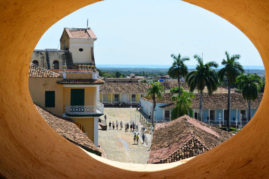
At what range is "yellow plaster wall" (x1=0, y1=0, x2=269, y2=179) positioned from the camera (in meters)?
4.69

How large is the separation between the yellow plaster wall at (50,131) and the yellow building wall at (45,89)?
14.6m

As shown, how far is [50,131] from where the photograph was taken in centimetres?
711

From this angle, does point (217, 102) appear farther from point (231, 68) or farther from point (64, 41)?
point (64, 41)

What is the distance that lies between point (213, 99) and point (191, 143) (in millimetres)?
35133

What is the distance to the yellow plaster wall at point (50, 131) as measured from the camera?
15.4ft

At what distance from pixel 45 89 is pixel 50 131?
48.4 ft

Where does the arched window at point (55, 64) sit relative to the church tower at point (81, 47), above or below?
below

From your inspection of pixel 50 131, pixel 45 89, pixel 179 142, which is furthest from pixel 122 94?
pixel 50 131

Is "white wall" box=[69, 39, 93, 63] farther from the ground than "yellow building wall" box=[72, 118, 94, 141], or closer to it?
farther from the ground

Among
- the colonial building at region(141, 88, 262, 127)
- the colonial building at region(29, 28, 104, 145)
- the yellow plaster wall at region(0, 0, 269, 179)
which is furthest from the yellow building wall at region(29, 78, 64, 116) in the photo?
the colonial building at region(141, 88, 262, 127)

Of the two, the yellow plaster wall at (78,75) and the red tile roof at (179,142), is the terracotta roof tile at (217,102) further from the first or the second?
the yellow plaster wall at (78,75)

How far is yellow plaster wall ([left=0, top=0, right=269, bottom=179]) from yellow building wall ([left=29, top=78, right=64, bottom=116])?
14.6m

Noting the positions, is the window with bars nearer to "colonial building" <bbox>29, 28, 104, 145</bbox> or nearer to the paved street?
"colonial building" <bbox>29, 28, 104, 145</bbox>

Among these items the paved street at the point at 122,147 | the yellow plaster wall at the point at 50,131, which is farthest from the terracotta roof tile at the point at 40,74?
the yellow plaster wall at the point at 50,131
